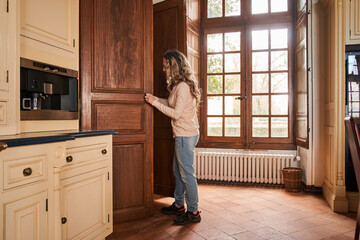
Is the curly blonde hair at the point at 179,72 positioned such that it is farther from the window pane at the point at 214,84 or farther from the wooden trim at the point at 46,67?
the window pane at the point at 214,84

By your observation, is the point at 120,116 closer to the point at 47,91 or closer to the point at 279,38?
the point at 47,91

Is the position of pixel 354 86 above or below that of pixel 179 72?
below

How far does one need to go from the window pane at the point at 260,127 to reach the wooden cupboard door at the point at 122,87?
214cm

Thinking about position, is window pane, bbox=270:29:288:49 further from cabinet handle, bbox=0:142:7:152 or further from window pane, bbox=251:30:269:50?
cabinet handle, bbox=0:142:7:152

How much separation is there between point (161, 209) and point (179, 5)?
2.46m

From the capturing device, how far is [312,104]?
384 cm

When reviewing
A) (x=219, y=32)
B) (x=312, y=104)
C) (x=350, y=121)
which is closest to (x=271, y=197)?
(x=312, y=104)

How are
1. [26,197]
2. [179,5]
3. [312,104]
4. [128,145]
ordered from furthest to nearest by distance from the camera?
[312,104] < [179,5] < [128,145] < [26,197]

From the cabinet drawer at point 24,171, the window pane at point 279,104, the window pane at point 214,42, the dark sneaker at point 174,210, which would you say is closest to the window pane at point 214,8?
the window pane at point 214,42

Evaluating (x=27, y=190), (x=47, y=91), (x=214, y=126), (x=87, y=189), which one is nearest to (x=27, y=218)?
(x=27, y=190)

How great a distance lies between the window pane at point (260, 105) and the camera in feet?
14.6

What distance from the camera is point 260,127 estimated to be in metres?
4.48

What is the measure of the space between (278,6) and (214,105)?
1816 millimetres

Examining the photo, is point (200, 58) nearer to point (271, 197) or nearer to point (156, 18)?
point (156, 18)
